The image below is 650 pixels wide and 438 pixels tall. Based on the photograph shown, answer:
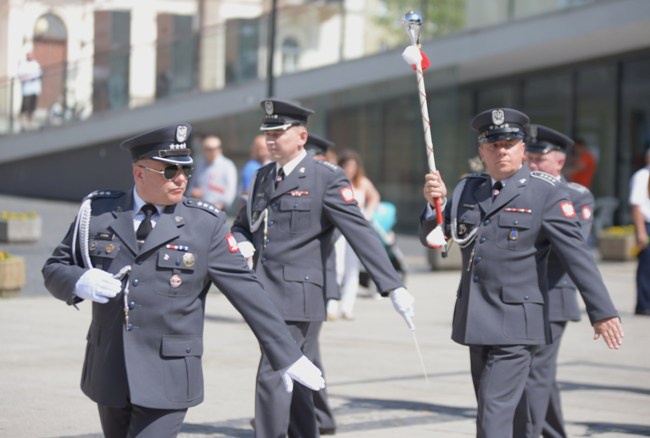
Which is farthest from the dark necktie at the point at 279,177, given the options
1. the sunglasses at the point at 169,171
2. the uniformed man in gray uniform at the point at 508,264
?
the sunglasses at the point at 169,171

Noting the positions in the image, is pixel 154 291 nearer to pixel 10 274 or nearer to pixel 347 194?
pixel 347 194

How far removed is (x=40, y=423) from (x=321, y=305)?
193 cm

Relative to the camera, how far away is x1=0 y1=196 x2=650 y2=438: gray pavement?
26.9 feet

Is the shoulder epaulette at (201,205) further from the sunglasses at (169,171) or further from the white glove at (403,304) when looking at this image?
the white glove at (403,304)

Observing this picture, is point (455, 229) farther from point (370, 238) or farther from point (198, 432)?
point (198, 432)

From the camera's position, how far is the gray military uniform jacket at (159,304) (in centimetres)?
514

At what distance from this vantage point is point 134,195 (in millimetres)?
5344

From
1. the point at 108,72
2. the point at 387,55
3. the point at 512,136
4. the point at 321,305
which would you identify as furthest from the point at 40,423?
the point at 108,72

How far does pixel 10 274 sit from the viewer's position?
14.0 m

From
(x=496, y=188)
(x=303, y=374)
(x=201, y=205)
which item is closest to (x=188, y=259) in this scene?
(x=201, y=205)

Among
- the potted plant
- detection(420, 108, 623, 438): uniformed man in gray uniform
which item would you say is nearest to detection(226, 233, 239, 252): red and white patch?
detection(420, 108, 623, 438): uniformed man in gray uniform

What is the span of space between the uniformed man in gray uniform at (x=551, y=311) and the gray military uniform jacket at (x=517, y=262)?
9.6 inches

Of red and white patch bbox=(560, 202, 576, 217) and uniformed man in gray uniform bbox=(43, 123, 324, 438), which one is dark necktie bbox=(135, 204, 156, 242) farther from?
red and white patch bbox=(560, 202, 576, 217)

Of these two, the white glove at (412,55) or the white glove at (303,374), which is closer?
the white glove at (303,374)
